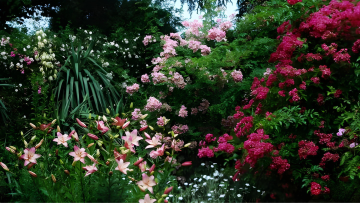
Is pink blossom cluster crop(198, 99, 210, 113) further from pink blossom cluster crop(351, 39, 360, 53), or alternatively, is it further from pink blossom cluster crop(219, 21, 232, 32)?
pink blossom cluster crop(351, 39, 360, 53)

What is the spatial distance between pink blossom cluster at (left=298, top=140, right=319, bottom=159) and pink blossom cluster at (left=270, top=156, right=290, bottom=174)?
145 millimetres

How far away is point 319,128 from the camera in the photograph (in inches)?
113

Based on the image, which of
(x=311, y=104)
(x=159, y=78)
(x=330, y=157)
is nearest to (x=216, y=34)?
(x=159, y=78)

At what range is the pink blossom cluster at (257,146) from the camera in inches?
106

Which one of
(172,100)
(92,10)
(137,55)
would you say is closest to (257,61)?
(172,100)

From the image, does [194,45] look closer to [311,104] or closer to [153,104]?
[153,104]

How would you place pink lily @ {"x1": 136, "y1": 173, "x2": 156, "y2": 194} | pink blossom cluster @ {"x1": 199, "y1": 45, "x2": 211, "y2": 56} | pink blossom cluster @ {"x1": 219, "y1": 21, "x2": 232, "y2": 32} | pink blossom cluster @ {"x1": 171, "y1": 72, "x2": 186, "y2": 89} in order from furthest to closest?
1. pink blossom cluster @ {"x1": 219, "y1": 21, "x2": 232, "y2": 32}
2. pink blossom cluster @ {"x1": 199, "y1": 45, "x2": 211, "y2": 56}
3. pink blossom cluster @ {"x1": 171, "y1": 72, "x2": 186, "y2": 89}
4. pink lily @ {"x1": 136, "y1": 173, "x2": 156, "y2": 194}

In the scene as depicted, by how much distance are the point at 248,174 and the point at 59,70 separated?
3.52 metres

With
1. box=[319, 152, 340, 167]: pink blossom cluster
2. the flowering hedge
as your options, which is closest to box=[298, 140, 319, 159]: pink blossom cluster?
the flowering hedge

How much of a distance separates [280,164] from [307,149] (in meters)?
0.27

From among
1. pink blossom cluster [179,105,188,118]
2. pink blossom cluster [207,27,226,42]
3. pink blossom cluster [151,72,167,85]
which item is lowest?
pink blossom cluster [179,105,188,118]

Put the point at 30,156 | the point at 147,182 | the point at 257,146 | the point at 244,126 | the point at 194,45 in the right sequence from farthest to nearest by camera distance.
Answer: the point at 194,45 → the point at 244,126 → the point at 257,146 → the point at 30,156 → the point at 147,182

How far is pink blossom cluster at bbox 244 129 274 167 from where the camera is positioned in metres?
2.70

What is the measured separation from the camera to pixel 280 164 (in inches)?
111
